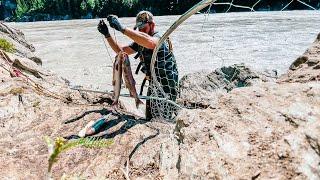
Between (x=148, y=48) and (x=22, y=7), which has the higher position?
(x=148, y=48)

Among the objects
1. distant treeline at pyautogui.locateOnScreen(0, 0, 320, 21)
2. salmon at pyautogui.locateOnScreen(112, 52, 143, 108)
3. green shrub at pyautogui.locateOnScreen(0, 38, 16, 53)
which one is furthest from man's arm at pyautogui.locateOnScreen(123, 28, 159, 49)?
distant treeline at pyautogui.locateOnScreen(0, 0, 320, 21)

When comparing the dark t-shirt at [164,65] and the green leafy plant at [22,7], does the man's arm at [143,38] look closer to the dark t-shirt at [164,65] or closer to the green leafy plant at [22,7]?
the dark t-shirt at [164,65]

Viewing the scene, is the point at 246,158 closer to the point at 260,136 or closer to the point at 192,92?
the point at 260,136

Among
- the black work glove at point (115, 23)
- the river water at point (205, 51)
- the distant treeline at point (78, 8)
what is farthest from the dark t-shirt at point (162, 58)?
the distant treeline at point (78, 8)

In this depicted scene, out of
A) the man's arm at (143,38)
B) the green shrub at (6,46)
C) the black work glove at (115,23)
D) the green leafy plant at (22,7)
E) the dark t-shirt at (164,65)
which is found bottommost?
the green leafy plant at (22,7)

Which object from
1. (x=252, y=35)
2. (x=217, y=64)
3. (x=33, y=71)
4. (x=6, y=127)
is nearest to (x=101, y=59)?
(x=217, y=64)

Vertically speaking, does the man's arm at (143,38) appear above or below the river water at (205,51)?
above

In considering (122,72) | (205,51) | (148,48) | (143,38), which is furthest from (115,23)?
(205,51)

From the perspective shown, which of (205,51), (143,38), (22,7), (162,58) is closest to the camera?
(143,38)

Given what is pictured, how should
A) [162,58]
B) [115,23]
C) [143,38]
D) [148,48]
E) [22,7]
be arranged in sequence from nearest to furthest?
[115,23]
[143,38]
[148,48]
[162,58]
[22,7]

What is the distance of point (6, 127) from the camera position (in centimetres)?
495

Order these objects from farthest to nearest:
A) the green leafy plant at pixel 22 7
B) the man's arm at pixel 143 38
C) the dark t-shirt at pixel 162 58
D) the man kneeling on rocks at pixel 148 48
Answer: the green leafy plant at pixel 22 7
the dark t-shirt at pixel 162 58
the man kneeling on rocks at pixel 148 48
the man's arm at pixel 143 38

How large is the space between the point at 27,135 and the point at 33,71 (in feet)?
15.1

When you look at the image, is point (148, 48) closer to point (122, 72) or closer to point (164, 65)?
point (122, 72)
